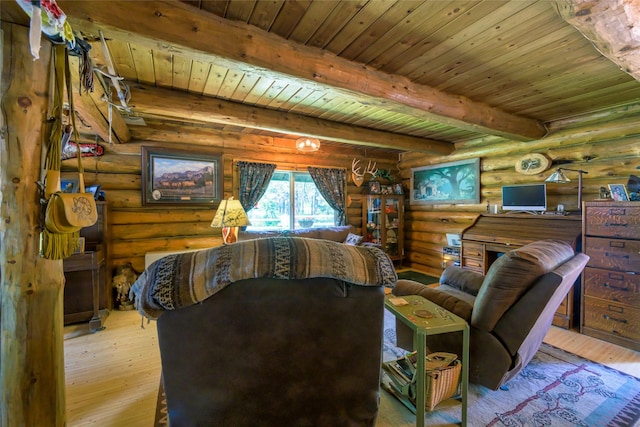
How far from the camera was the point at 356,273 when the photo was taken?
43.3 inches

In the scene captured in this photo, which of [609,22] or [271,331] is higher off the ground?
[609,22]

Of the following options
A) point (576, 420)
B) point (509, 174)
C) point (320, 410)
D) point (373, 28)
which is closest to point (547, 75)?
point (373, 28)

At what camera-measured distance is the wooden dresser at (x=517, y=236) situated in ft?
9.62

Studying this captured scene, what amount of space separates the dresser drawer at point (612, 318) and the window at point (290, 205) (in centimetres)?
376

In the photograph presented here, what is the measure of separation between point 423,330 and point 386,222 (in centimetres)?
397

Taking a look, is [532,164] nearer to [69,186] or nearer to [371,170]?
[371,170]

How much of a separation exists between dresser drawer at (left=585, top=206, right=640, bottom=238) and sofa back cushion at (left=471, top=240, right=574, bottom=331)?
151cm

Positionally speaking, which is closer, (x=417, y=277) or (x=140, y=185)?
(x=140, y=185)

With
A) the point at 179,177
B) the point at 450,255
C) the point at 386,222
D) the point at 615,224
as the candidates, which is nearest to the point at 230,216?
the point at 179,177

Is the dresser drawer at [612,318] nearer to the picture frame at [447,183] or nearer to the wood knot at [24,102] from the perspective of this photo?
the picture frame at [447,183]

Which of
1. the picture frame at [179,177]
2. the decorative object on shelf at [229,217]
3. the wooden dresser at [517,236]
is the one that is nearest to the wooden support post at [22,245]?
the decorative object on shelf at [229,217]

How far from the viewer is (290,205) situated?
4.91 metres

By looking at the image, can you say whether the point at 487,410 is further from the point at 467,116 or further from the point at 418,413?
the point at 467,116

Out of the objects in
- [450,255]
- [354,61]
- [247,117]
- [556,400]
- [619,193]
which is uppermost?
[354,61]
